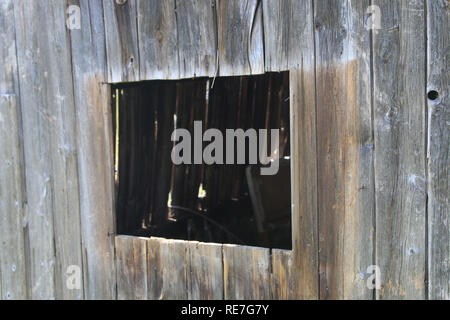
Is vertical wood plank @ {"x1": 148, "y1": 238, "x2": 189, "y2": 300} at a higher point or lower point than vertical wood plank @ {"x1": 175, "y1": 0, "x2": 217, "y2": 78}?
lower

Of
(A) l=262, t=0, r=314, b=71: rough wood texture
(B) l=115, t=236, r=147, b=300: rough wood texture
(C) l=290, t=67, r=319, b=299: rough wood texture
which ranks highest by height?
(A) l=262, t=0, r=314, b=71: rough wood texture

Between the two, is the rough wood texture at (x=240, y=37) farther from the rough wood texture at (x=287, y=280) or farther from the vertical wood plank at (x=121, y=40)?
the rough wood texture at (x=287, y=280)

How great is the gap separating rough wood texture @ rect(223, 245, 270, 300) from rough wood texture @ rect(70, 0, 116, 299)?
2.61 feet

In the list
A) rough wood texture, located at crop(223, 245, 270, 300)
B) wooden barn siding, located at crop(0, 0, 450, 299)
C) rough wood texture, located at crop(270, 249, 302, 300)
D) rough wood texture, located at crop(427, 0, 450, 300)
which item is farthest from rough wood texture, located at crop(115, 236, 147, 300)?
rough wood texture, located at crop(427, 0, 450, 300)

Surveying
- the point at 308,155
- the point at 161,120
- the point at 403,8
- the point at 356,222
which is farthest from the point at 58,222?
the point at 403,8

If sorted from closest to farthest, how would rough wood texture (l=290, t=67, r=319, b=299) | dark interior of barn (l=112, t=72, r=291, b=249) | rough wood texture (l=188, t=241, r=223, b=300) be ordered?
rough wood texture (l=290, t=67, r=319, b=299) < rough wood texture (l=188, t=241, r=223, b=300) < dark interior of barn (l=112, t=72, r=291, b=249)

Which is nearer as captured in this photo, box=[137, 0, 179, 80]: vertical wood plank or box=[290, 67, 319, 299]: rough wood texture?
box=[290, 67, 319, 299]: rough wood texture

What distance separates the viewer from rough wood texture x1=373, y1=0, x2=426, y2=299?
6.42 feet

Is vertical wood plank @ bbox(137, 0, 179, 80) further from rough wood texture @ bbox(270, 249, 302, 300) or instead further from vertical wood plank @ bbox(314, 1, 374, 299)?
rough wood texture @ bbox(270, 249, 302, 300)

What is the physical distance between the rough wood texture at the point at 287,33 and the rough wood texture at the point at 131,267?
1.33 m

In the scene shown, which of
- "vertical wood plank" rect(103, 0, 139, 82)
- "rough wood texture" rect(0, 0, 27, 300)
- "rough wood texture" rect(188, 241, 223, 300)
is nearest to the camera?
"rough wood texture" rect(188, 241, 223, 300)

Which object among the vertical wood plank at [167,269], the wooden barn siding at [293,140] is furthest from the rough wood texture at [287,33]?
the vertical wood plank at [167,269]

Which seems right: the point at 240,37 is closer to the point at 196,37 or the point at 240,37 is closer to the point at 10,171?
the point at 196,37
